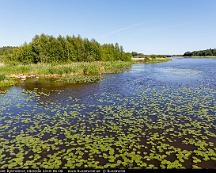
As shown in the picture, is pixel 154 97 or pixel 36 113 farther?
pixel 154 97

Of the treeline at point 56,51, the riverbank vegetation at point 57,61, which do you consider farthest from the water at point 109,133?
the treeline at point 56,51

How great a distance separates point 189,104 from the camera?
1652cm

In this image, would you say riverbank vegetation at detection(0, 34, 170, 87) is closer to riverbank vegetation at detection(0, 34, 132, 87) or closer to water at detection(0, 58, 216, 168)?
riverbank vegetation at detection(0, 34, 132, 87)

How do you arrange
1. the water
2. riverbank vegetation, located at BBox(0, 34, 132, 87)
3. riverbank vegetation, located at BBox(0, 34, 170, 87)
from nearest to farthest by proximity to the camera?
the water
riverbank vegetation, located at BBox(0, 34, 170, 87)
riverbank vegetation, located at BBox(0, 34, 132, 87)

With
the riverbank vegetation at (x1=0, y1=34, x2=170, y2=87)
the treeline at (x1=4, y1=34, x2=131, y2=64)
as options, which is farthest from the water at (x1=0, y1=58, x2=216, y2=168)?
the treeline at (x1=4, y1=34, x2=131, y2=64)

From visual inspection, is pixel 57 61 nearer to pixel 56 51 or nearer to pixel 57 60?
pixel 57 60

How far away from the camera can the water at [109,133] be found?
26.8ft

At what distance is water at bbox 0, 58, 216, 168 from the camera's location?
322 inches

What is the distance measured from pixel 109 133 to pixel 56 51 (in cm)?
5069

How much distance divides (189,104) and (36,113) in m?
11.0

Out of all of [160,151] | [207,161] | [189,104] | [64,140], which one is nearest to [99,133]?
[64,140]

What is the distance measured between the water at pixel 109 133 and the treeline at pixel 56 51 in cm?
3858

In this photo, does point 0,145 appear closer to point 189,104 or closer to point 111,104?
point 111,104

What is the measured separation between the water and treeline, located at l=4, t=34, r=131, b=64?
3858cm
